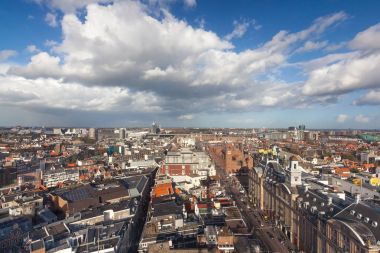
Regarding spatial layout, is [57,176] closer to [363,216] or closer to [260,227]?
[260,227]

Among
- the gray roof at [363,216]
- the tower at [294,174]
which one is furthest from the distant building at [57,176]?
the gray roof at [363,216]

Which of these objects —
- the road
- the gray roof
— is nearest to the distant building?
the road

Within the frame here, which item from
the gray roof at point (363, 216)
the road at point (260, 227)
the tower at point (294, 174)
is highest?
the tower at point (294, 174)

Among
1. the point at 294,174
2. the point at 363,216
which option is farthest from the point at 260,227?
the point at 363,216

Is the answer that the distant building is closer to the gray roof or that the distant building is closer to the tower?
the tower

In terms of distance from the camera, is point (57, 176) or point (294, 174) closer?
point (294, 174)

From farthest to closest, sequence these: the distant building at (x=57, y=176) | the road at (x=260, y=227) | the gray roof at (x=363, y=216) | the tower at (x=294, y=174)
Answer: the distant building at (x=57, y=176) → the tower at (x=294, y=174) → the road at (x=260, y=227) → the gray roof at (x=363, y=216)

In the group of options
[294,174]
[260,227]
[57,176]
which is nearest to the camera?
[294,174]

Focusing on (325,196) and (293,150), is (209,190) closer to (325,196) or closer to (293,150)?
(325,196)

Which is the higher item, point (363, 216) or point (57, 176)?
point (363, 216)

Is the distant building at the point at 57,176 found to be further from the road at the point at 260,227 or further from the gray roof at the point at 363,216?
the gray roof at the point at 363,216

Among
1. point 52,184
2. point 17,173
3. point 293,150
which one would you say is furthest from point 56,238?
point 293,150
